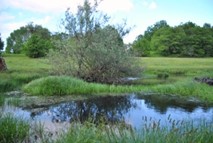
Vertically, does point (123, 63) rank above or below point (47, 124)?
above

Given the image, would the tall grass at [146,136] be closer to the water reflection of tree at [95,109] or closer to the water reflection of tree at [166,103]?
the water reflection of tree at [95,109]

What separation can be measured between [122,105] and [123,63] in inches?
373

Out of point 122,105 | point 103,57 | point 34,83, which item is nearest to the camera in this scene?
point 122,105

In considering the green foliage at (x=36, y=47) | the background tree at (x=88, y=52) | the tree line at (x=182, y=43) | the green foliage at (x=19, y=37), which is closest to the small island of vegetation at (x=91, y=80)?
the background tree at (x=88, y=52)

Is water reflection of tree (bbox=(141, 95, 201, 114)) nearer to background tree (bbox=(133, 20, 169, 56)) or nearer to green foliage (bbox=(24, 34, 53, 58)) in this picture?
green foliage (bbox=(24, 34, 53, 58))

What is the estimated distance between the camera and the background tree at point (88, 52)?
23.6m

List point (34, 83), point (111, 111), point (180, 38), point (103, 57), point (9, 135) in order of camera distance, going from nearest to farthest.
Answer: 1. point (9, 135)
2. point (111, 111)
3. point (34, 83)
4. point (103, 57)
5. point (180, 38)

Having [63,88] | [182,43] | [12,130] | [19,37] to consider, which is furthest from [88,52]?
[19,37]

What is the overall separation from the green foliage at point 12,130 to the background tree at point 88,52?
15.0m

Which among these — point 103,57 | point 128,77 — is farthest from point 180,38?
point 103,57

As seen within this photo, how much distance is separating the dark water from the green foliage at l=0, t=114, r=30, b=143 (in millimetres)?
2793

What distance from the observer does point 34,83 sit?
18234 mm

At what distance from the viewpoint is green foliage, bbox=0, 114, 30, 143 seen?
8.10m

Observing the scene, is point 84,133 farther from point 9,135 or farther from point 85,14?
point 85,14
